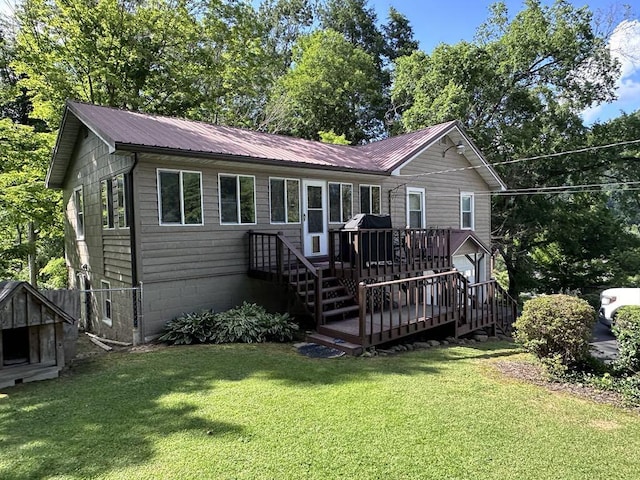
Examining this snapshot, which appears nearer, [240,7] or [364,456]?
[364,456]

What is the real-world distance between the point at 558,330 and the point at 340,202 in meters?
6.65

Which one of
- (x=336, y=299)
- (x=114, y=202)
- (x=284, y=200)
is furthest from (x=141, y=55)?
(x=336, y=299)

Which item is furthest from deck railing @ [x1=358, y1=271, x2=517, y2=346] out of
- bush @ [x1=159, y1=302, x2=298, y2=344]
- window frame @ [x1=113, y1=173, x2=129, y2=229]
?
window frame @ [x1=113, y1=173, x2=129, y2=229]

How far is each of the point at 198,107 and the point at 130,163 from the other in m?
13.3

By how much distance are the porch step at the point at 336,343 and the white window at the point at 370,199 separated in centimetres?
526

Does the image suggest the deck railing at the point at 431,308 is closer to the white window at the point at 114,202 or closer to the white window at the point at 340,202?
the white window at the point at 340,202

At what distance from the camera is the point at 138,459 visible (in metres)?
3.34

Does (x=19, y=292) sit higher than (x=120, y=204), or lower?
lower

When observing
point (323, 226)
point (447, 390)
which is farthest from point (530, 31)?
point (447, 390)

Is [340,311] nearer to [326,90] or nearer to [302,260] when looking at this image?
[302,260]

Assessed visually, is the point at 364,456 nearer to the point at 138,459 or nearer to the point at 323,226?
the point at 138,459

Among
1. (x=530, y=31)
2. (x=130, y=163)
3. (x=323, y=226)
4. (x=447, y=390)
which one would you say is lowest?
(x=447, y=390)

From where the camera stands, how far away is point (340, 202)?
445 inches

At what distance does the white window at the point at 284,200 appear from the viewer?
32.5 feet
